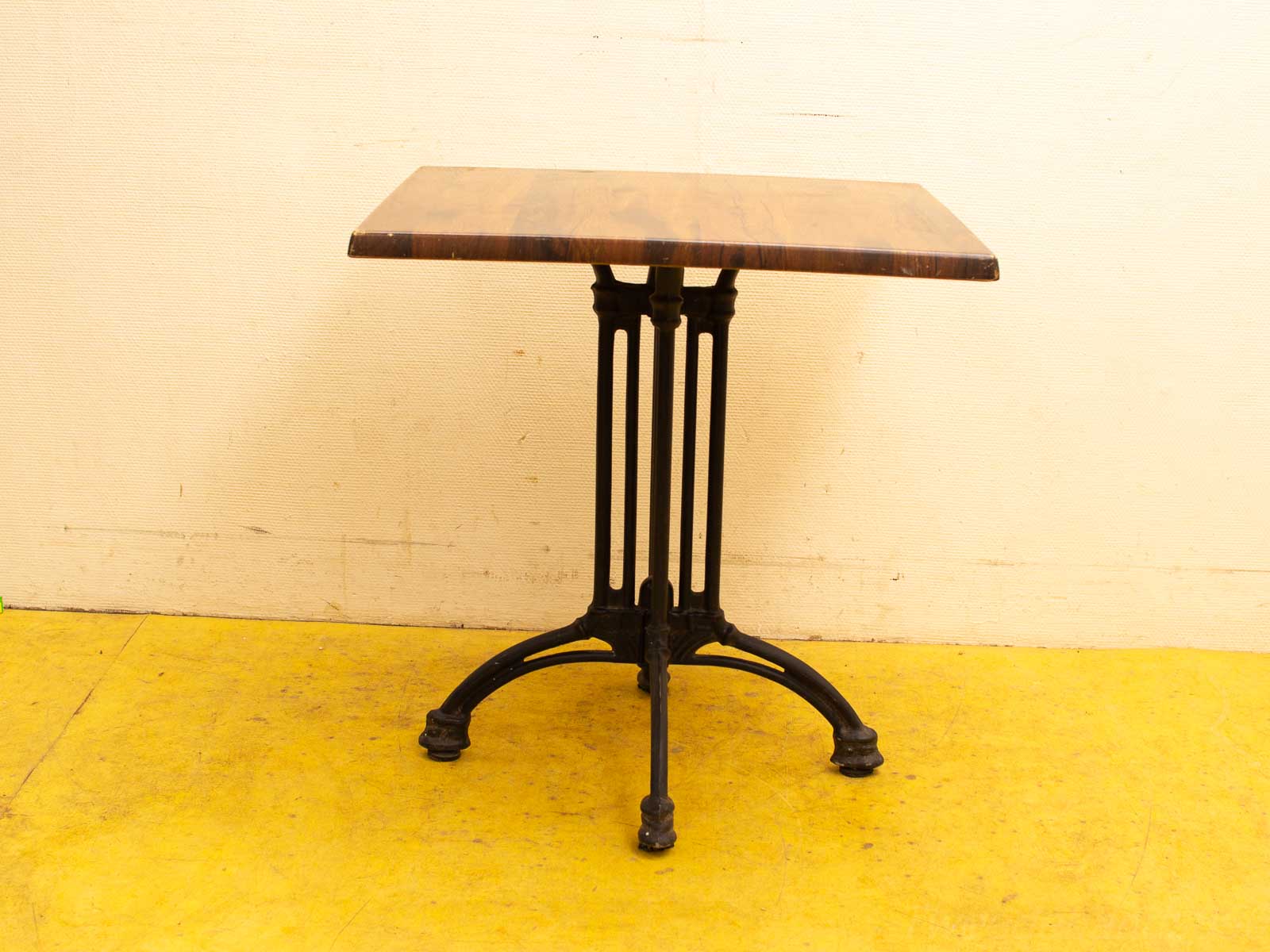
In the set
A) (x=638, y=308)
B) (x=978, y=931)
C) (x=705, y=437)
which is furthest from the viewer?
(x=705, y=437)

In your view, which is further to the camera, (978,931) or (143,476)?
(143,476)

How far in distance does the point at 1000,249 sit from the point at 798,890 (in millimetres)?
1260

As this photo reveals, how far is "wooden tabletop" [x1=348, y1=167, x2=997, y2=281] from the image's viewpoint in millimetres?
1408

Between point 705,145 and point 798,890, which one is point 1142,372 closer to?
point 705,145

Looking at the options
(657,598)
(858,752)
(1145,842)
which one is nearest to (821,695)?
(858,752)

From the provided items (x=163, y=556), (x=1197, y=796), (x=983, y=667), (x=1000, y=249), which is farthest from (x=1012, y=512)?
(x=163, y=556)

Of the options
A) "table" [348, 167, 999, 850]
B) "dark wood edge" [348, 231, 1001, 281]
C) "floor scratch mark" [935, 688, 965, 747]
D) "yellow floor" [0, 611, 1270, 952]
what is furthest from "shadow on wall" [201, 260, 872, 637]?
"dark wood edge" [348, 231, 1001, 281]

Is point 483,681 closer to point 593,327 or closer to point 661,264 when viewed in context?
point 593,327

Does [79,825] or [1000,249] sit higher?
[1000,249]

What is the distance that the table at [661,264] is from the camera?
1418 mm

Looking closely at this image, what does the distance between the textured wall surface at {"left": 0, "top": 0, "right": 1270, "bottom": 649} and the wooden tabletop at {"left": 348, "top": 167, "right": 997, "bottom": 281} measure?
0.54 metres

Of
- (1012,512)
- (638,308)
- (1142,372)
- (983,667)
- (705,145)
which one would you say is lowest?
(983,667)

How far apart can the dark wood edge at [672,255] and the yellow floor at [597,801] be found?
824 millimetres

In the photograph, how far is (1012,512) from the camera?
2406 mm
